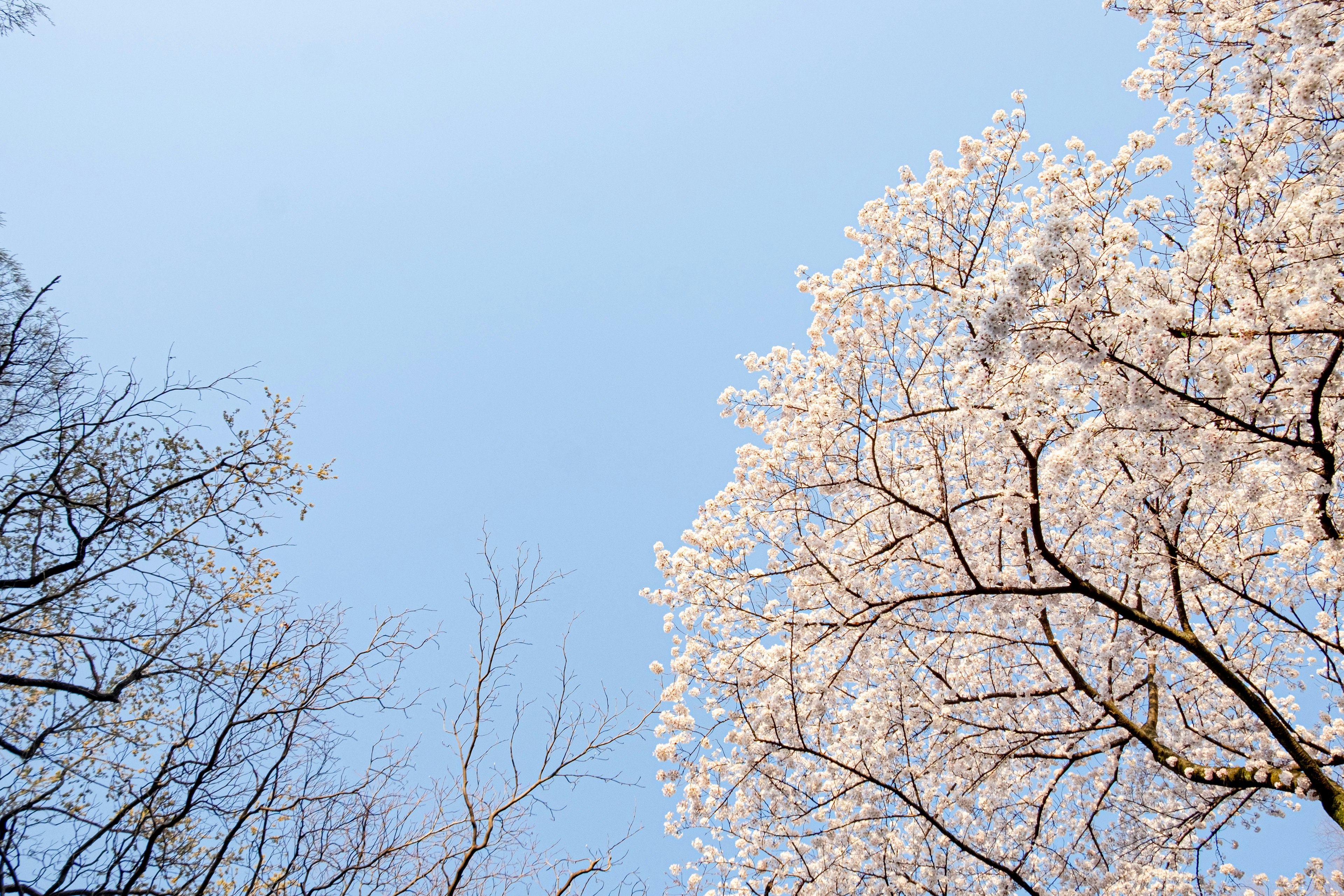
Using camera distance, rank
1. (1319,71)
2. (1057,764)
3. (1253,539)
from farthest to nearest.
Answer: (1057,764) → (1253,539) → (1319,71)

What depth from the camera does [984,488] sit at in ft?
26.2

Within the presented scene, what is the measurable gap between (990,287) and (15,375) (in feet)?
25.2

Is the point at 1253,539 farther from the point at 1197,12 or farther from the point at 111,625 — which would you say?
the point at 111,625

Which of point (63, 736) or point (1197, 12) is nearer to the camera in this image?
point (63, 736)

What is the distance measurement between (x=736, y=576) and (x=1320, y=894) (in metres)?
8.97

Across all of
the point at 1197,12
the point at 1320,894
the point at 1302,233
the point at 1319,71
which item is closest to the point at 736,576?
the point at 1302,233

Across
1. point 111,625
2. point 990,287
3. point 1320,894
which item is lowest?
point 1320,894

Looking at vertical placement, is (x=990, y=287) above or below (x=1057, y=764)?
above

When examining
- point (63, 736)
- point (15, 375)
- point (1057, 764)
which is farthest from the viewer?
point (1057, 764)

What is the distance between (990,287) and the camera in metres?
4.27

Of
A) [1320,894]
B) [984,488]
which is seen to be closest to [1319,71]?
[984,488]

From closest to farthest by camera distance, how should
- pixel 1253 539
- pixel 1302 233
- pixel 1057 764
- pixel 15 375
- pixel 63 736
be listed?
pixel 1302 233
pixel 63 736
pixel 15 375
pixel 1253 539
pixel 1057 764

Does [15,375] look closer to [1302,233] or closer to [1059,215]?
[1059,215]

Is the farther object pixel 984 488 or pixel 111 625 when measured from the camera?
pixel 984 488
